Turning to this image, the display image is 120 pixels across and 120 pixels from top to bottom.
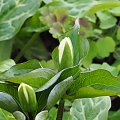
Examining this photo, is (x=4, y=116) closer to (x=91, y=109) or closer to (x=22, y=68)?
(x=22, y=68)

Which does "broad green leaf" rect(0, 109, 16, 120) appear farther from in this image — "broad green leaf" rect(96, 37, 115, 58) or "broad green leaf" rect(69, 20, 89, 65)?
"broad green leaf" rect(96, 37, 115, 58)

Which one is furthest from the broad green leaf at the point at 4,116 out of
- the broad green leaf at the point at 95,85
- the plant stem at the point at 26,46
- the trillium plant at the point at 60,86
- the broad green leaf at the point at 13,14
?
the plant stem at the point at 26,46

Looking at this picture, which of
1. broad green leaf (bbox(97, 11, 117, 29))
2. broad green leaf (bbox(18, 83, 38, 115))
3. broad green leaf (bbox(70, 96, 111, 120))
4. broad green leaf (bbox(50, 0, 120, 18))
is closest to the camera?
broad green leaf (bbox(18, 83, 38, 115))

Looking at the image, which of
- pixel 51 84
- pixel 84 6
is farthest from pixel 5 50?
pixel 51 84

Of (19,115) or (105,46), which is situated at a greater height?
(19,115)

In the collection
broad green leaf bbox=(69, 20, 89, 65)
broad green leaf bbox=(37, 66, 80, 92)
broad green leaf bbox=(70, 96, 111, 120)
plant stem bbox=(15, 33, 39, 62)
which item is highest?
broad green leaf bbox=(69, 20, 89, 65)

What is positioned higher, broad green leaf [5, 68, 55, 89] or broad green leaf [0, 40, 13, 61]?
broad green leaf [5, 68, 55, 89]

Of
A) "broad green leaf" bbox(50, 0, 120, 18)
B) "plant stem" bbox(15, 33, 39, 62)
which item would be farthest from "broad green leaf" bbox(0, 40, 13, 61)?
"broad green leaf" bbox(50, 0, 120, 18)
